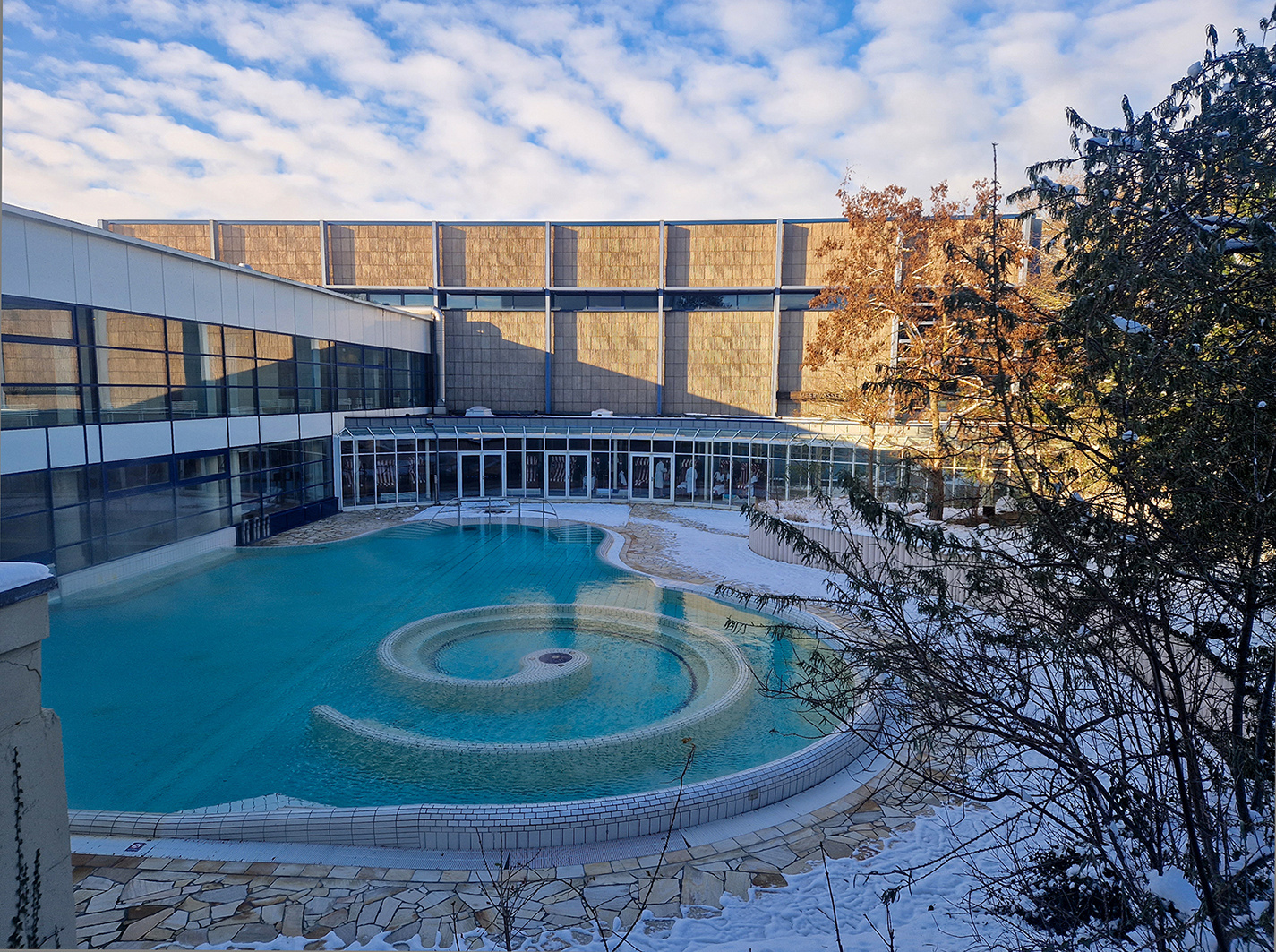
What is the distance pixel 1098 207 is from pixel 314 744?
8.51 meters

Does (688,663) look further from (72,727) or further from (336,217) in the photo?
(336,217)

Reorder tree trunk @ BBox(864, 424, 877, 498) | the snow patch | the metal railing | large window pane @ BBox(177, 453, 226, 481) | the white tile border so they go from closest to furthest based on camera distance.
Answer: the snow patch, the white tile border, large window pane @ BBox(177, 453, 226, 481), tree trunk @ BBox(864, 424, 877, 498), the metal railing

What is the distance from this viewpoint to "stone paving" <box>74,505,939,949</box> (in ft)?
15.8

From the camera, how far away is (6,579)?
3053 millimetres

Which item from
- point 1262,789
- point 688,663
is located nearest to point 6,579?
point 1262,789

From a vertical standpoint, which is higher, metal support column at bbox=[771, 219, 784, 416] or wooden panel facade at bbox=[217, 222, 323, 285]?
wooden panel facade at bbox=[217, 222, 323, 285]

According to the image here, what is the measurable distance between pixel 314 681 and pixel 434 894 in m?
5.02

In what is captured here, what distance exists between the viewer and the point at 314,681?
9.45 meters

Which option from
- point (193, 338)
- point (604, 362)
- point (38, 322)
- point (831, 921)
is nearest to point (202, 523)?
point (193, 338)

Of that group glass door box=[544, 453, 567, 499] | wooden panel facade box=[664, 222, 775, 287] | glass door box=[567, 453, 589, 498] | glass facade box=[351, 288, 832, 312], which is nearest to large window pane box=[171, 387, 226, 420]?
glass door box=[544, 453, 567, 499]

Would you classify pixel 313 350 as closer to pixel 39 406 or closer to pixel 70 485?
pixel 70 485

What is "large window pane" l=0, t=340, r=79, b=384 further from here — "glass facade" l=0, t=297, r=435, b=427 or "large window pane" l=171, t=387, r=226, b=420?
"large window pane" l=171, t=387, r=226, b=420

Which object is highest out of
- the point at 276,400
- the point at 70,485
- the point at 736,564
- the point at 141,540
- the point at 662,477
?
the point at 276,400

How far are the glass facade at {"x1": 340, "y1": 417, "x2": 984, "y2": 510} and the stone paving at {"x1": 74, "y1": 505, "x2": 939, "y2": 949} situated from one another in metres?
16.2
